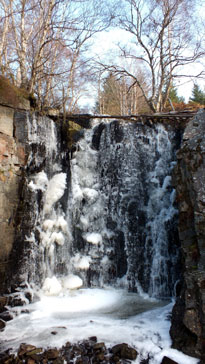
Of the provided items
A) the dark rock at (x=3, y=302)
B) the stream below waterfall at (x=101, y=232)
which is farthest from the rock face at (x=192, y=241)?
the dark rock at (x=3, y=302)

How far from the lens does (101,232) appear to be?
6586 millimetres

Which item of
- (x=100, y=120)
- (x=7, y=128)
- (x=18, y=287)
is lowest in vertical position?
(x=18, y=287)

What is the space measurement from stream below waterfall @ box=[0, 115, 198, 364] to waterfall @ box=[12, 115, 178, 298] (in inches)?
0.9

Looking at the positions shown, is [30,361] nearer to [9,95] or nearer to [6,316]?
[6,316]

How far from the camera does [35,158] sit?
629 cm

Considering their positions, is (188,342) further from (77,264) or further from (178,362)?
(77,264)

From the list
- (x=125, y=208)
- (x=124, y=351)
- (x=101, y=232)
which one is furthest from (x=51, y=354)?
(x=125, y=208)

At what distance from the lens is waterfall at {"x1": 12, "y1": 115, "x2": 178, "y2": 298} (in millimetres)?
5969

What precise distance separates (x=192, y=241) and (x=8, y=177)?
3.71 metres

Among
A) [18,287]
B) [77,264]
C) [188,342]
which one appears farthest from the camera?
[77,264]

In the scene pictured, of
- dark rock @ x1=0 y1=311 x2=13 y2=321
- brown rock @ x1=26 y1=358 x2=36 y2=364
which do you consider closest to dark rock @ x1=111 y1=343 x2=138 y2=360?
brown rock @ x1=26 y1=358 x2=36 y2=364

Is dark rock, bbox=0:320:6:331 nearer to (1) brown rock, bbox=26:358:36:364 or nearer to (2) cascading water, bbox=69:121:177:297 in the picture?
(1) brown rock, bbox=26:358:36:364

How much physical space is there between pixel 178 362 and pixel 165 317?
1333mm

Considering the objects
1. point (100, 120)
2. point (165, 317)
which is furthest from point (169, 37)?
point (165, 317)
